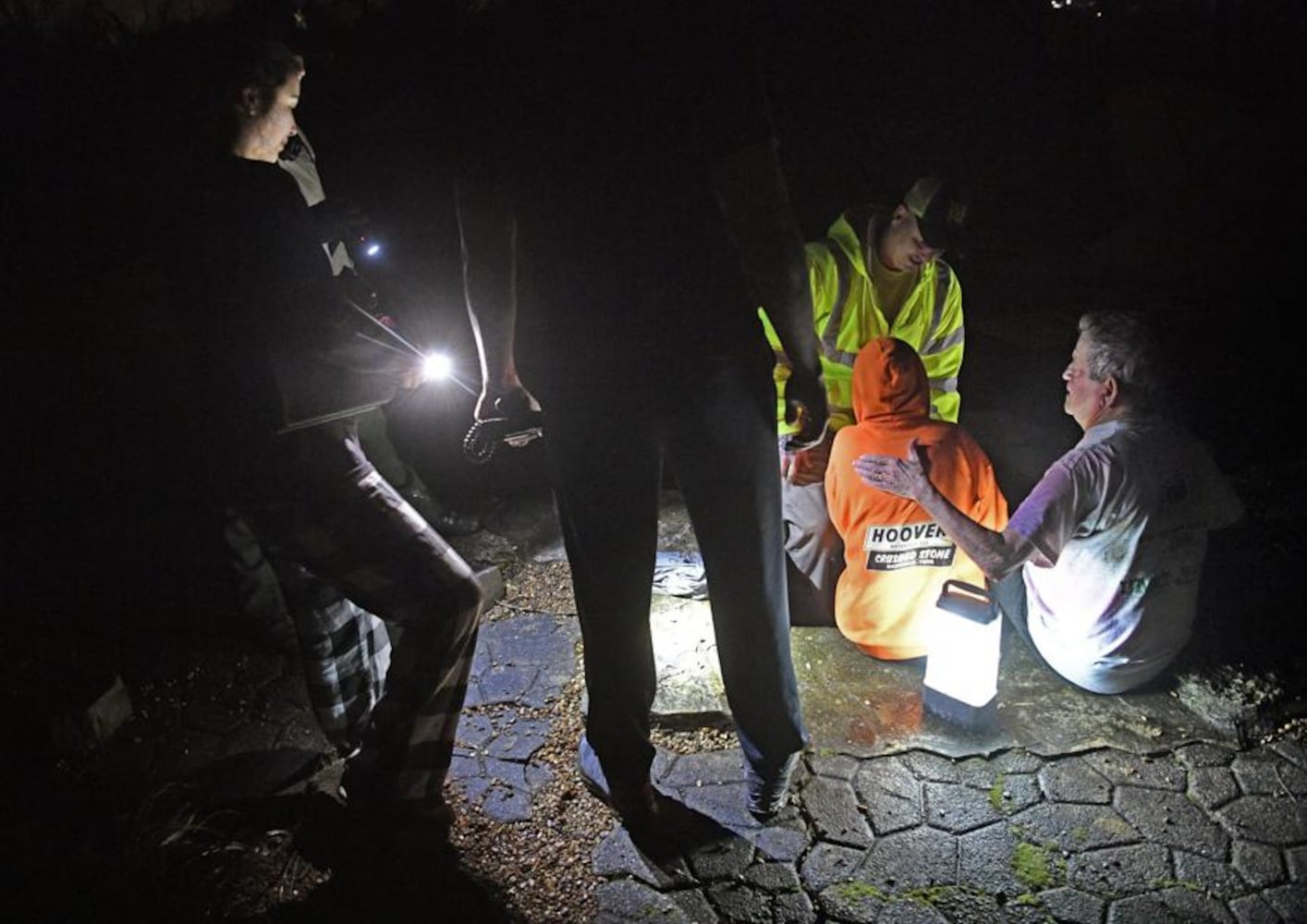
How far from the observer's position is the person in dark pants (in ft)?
8.28

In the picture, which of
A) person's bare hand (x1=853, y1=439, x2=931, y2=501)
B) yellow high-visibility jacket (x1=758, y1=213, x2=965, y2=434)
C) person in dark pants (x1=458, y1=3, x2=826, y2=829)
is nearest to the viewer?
person in dark pants (x1=458, y1=3, x2=826, y2=829)

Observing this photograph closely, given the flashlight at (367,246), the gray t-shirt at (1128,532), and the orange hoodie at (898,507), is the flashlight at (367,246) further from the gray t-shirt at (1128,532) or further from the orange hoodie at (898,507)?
the gray t-shirt at (1128,532)

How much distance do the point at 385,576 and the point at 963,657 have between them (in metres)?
2.76

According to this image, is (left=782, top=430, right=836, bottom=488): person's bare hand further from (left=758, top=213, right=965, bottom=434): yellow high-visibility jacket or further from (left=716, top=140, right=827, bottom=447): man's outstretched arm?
(left=716, top=140, right=827, bottom=447): man's outstretched arm

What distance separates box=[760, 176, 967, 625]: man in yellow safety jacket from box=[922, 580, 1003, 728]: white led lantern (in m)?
1.02

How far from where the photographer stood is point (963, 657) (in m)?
3.89

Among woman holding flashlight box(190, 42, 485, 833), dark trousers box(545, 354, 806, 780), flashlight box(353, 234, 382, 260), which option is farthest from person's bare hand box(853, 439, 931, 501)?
flashlight box(353, 234, 382, 260)

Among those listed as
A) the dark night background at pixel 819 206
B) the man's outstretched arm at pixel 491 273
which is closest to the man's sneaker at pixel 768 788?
the man's outstretched arm at pixel 491 273

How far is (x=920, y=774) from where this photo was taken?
380 cm

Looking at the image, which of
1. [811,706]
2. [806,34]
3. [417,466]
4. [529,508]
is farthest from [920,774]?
[806,34]

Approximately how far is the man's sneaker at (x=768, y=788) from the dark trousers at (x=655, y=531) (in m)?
0.07

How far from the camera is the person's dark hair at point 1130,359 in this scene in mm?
3662

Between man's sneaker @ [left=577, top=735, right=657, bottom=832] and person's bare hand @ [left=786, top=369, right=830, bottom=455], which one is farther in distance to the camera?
man's sneaker @ [left=577, top=735, right=657, bottom=832]

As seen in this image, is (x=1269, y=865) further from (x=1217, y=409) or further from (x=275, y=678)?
(x=1217, y=409)
